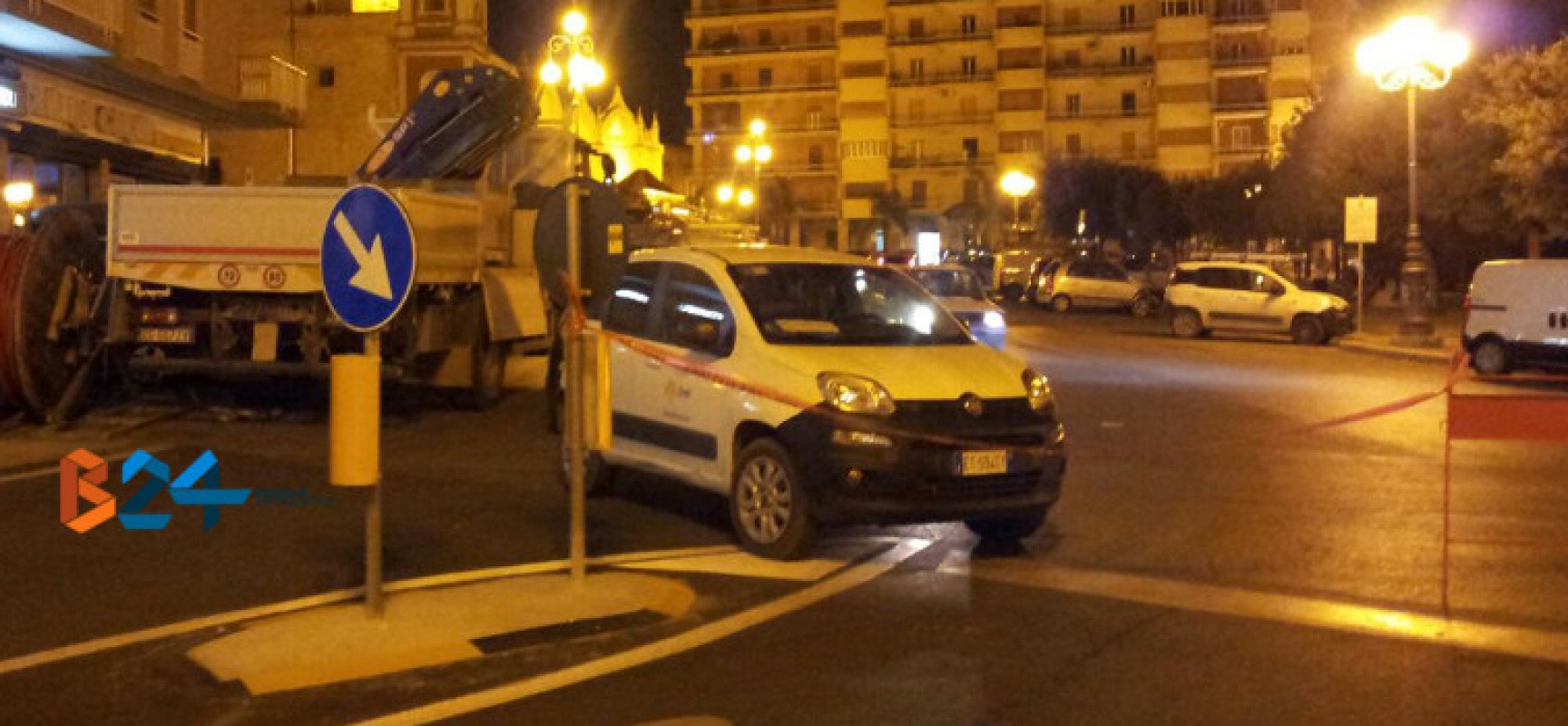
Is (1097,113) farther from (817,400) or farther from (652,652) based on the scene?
(652,652)

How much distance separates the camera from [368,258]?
25.4 ft

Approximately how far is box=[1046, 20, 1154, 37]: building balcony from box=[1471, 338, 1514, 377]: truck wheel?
71.5 m

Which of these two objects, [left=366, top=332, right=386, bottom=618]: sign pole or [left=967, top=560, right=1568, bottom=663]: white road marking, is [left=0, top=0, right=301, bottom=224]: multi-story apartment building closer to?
[left=366, top=332, right=386, bottom=618]: sign pole

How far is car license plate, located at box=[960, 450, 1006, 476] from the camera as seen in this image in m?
9.27

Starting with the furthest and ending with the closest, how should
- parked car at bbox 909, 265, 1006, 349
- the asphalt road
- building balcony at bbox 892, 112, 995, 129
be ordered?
1. building balcony at bbox 892, 112, 995, 129
2. parked car at bbox 909, 265, 1006, 349
3. the asphalt road

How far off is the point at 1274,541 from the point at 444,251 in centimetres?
914

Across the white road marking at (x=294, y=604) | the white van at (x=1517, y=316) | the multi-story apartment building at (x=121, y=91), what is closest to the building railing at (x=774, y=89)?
the multi-story apartment building at (x=121, y=91)

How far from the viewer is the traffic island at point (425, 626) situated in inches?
280

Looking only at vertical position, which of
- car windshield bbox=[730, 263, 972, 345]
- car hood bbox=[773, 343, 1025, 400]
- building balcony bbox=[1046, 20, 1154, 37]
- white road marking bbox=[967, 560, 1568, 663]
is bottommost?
white road marking bbox=[967, 560, 1568, 663]

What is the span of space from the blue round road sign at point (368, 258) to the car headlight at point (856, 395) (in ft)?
8.32

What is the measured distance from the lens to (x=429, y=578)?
909cm

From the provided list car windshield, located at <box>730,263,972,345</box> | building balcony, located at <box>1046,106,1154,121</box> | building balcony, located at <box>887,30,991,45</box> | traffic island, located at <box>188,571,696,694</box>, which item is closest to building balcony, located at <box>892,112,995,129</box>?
building balcony, located at <box>1046,106,1154,121</box>

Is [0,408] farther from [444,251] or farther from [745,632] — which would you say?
[745,632]

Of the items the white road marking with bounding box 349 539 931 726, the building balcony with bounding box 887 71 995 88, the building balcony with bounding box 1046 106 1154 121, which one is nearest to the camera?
the white road marking with bounding box 349 539 931 726
